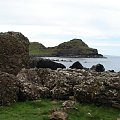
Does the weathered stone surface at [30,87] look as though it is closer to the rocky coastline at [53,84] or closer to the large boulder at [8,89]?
the rocky coastline at [53,84]

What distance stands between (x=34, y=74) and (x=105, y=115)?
8.14 m

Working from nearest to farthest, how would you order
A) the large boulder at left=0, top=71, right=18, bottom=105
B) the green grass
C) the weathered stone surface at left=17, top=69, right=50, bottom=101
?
the green grass, the large boulder at left=0, top=71, right=18, bottom=105, the weathered stone surface at left=17, top=69, right=50, bottom=101

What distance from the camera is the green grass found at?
22.7 metres

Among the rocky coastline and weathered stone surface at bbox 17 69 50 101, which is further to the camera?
weathered stone surface at bbox 17 69 50 101

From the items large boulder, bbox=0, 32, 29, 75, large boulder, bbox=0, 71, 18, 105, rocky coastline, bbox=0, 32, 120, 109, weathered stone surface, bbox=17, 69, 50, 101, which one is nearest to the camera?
large boulder, bbox=0, 71, 18, 105

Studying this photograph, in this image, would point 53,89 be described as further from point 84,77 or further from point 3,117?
point 3,117

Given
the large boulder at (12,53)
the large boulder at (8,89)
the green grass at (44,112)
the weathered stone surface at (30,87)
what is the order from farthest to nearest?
the large boulder at (12,53), the weathered stone surface at (30,87), the large boulder at (8,89), the green grass at (44,112)

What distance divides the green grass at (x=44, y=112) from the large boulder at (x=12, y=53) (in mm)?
7278

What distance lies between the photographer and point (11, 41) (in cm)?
3362

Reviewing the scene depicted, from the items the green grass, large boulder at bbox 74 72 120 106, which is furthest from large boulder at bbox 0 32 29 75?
large boulder at bbox 74 72 120 106

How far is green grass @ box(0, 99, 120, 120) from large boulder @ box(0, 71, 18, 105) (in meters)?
0.53

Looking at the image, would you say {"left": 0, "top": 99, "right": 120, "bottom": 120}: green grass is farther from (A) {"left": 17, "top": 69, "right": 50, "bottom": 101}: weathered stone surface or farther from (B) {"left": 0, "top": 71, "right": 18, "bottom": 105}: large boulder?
(A) {"left": 17, "top": 69, "right": 50, "bottom": 101}: weathered stone surface

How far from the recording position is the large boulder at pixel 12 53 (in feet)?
108

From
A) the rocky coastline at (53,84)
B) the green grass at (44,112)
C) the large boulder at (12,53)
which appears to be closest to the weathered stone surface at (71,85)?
the rocky coastline at (53,84)
